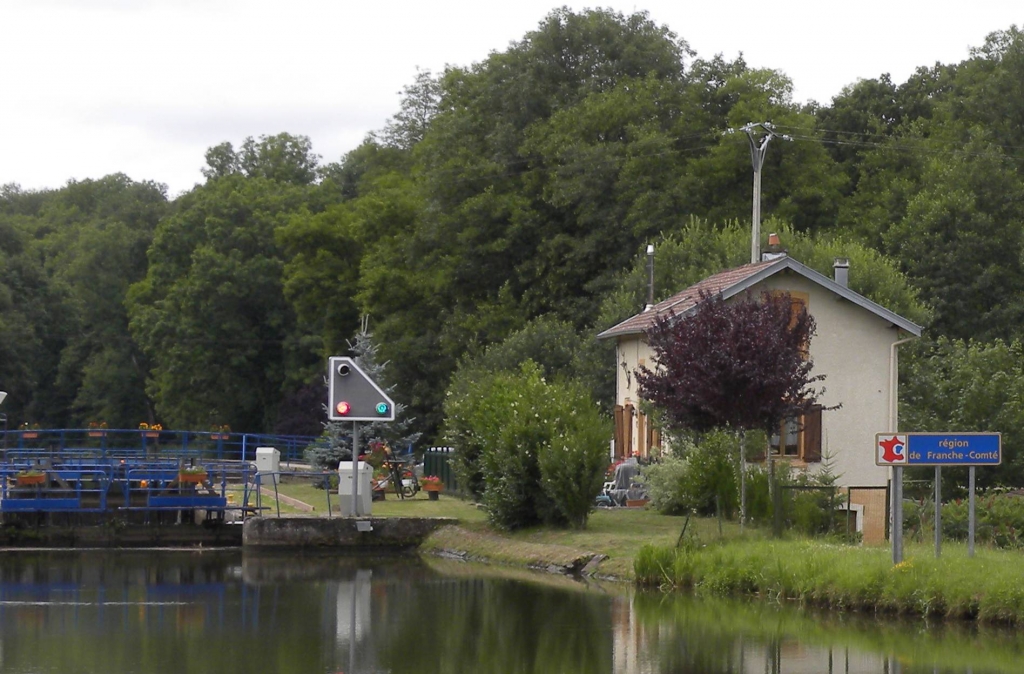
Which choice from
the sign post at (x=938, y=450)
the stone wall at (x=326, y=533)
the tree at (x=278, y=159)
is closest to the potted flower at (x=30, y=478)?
the stone wall at (x=326, y=533)

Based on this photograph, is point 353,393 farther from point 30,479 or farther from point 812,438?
point 812,438

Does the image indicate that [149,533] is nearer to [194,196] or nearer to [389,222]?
[389,222]

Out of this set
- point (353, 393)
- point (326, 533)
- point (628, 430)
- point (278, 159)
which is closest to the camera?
point (326, 533)

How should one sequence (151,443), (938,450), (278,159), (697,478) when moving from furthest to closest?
(278,159) < (151,443) < (697,478) < (938,450)

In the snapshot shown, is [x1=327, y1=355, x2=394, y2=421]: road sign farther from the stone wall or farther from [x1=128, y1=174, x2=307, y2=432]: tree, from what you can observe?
[x1=128, y1=174, x2=307, y2=432]: tree

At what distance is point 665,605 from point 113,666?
830 centimetres

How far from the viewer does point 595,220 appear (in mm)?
55375

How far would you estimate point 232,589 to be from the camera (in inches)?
940

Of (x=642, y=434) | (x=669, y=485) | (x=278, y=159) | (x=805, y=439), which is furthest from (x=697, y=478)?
(x=278, y=159)

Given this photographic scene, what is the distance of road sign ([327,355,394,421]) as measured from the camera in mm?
31547

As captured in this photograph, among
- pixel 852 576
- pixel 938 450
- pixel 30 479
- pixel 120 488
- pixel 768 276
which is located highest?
pixel 768 276

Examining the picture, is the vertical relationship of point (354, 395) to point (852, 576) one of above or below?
above

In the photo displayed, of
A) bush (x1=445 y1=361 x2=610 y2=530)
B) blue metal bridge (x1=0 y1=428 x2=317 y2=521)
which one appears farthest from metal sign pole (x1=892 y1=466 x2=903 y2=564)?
blue metal bridge (x1=0 y1=428 x2=317 y2=521)

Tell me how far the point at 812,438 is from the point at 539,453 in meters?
8.76
